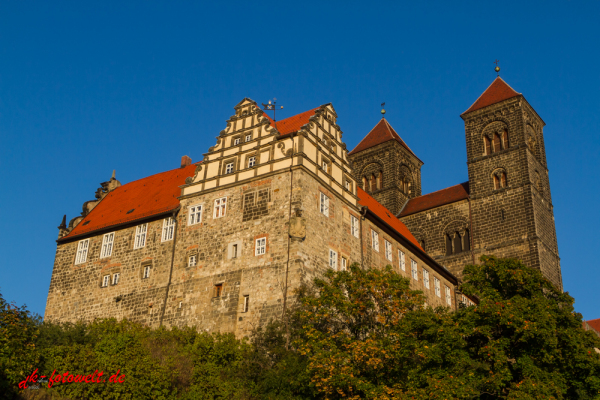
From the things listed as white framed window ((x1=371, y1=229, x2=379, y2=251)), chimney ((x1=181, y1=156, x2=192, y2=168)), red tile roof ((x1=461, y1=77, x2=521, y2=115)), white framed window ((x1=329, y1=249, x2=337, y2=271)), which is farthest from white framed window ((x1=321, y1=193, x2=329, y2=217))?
red tile roof ((x1=461, y1=77, x2=521, y2=115))

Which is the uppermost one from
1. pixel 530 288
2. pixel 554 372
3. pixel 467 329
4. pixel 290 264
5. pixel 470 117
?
pixel 470 117

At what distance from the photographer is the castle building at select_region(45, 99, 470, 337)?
30953 millimetres

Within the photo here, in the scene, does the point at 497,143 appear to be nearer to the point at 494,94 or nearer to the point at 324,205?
the point at 494,94

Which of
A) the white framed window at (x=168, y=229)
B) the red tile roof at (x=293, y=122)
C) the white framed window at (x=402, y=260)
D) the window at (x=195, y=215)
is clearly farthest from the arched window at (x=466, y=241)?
the white framed window at (x=168, y=229)

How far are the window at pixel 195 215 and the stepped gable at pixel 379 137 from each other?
30.9 metres

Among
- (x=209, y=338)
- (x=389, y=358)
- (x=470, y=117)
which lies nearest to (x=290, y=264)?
(x=209, y=338)

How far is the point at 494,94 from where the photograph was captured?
56.9 m

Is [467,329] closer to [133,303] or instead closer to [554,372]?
[554,372]

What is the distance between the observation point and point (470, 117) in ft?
186

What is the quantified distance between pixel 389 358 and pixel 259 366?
571 cm

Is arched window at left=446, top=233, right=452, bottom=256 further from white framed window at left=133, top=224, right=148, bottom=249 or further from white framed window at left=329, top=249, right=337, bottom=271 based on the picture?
white framed window at left=133, top=224, right=148, bottom=249

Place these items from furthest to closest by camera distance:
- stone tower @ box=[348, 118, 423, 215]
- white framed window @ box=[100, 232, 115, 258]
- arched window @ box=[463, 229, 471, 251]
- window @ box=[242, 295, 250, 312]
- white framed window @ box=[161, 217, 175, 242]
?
stone tower @ box=[348, 118, 423, 215] < arched window @ box=[463, 229, 471, 251] < white framed window @ box=[100, 232, 115, 258] < white framed window @ box=[161, 217, 175, 242] < window @ box=[242, 295, 250, 312]

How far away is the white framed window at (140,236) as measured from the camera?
36.1 metres

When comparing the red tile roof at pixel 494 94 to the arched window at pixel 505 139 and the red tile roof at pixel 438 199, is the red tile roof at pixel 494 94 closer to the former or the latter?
the arched window at pixel 505 139
